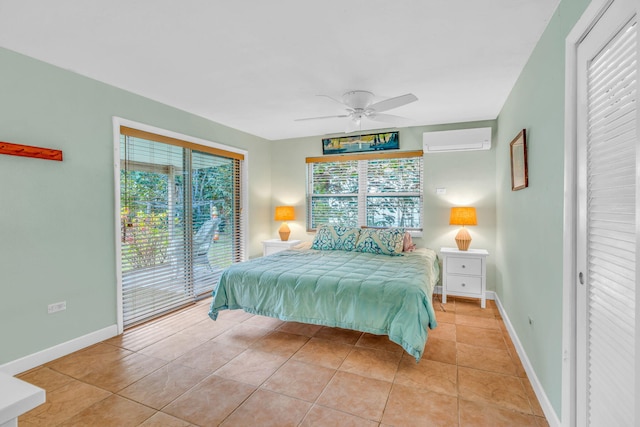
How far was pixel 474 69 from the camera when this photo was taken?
8.70 ft

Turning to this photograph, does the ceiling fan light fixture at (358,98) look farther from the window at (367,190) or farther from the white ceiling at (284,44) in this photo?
the window at (367,190)

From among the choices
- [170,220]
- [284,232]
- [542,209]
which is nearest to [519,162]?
[542,209]

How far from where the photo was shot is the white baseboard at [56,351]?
2.34 m

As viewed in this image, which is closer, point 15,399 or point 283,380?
point 15,399

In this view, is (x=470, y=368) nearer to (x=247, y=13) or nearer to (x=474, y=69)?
(x=474, y=69)

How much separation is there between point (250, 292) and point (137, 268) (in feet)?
4.36

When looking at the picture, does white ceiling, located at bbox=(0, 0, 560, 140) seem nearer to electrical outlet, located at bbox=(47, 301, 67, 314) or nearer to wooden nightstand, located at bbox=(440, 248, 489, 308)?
wooden nightstand, located at bbox=(440, 248, 489, 308)

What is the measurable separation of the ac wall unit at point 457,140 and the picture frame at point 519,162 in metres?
1.12

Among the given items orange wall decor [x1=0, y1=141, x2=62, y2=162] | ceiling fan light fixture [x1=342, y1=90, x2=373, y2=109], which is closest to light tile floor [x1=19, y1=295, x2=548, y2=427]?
orange wall decor [x1=0, y1=141, x2=62, y2=162]

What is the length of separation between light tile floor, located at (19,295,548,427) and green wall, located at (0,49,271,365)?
0.36 metres

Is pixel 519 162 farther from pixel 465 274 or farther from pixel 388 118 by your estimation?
pixel 465 274

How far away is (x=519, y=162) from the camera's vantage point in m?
2.62

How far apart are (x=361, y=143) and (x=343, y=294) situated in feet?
9.39

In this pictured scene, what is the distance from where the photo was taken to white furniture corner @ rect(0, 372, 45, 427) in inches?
25.7
